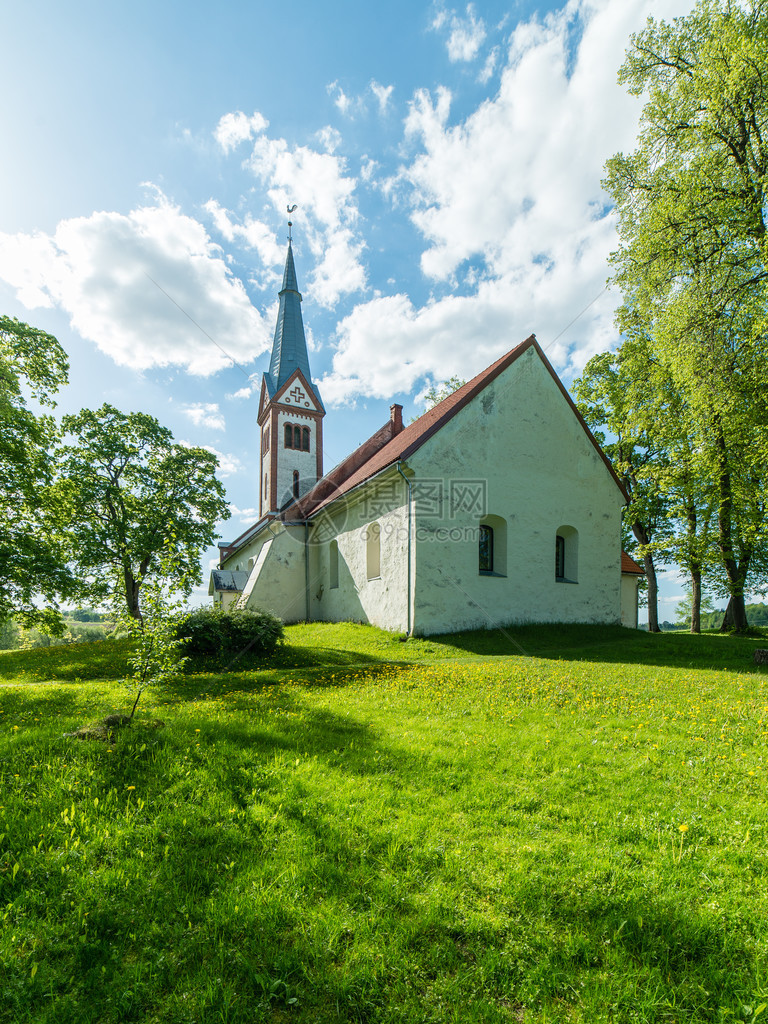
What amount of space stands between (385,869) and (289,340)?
40067 mm

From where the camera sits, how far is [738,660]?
12320 millimetres

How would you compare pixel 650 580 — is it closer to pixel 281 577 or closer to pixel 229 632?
pixel 281 577

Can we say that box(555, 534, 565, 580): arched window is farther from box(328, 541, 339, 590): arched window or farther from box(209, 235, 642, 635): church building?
box(328, 541, 339, 590): arched window

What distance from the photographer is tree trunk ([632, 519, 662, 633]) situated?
23859 millimetres

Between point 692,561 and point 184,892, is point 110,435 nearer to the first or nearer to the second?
point 184,892

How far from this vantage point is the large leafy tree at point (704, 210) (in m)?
13.5

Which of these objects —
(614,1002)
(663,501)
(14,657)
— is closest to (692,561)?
(663,501)

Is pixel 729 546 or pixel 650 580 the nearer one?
pixel 729 546

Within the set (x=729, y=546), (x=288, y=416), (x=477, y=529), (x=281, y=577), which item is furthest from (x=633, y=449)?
(x=288, y=416)

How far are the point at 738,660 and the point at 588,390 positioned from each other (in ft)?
56.4

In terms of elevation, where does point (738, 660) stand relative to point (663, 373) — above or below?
below

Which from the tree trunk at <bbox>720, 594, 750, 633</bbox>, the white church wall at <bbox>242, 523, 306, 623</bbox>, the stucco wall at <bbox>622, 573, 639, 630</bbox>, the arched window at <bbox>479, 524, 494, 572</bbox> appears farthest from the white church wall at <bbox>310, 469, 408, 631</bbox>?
the tree trunk at <bbox>720, 594, 750, 633</bbox>

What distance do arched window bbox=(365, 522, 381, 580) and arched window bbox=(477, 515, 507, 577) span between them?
140 inches

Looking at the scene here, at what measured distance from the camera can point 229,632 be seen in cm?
1128
